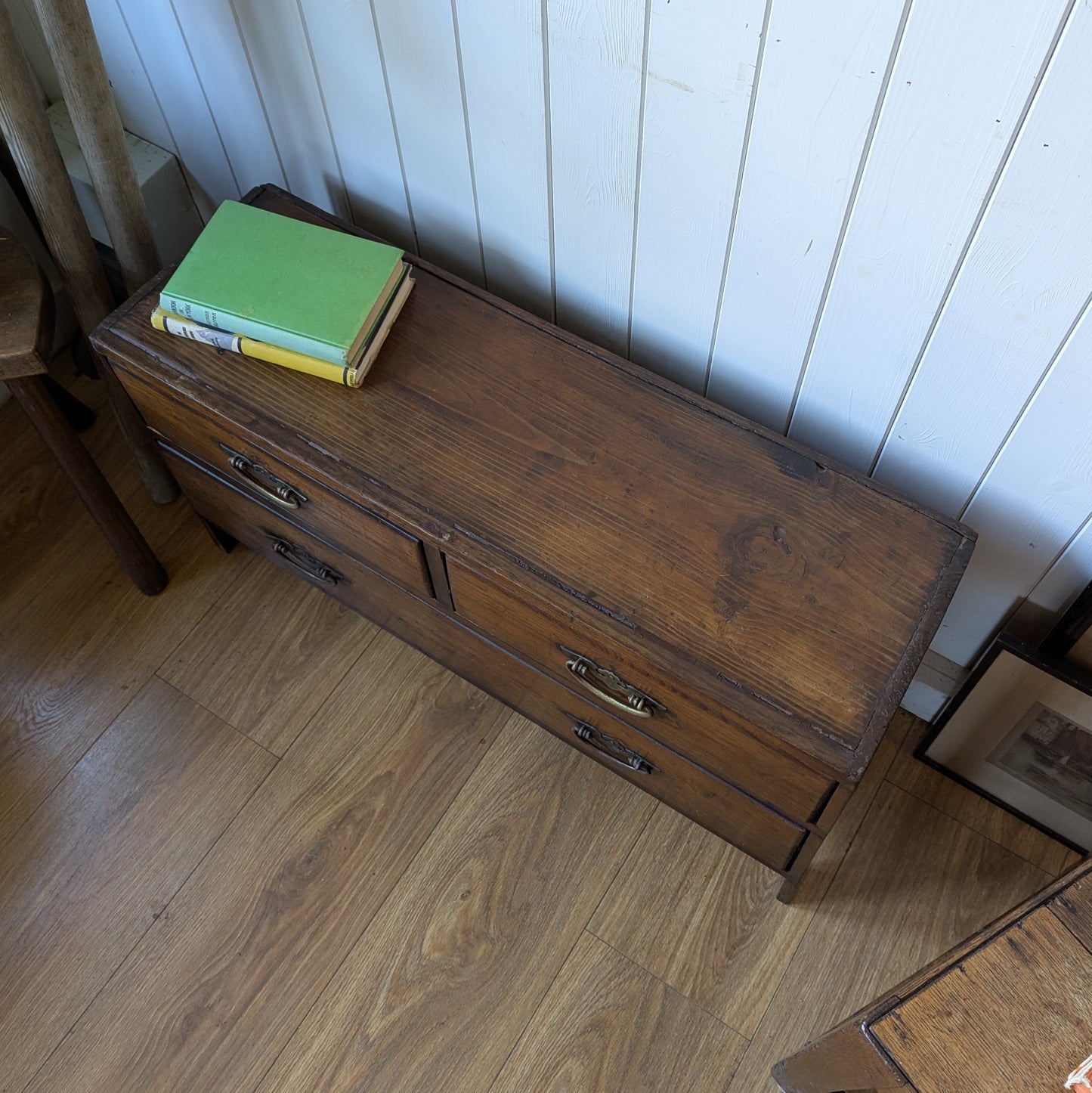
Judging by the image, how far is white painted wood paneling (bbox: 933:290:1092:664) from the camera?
33.5 inches

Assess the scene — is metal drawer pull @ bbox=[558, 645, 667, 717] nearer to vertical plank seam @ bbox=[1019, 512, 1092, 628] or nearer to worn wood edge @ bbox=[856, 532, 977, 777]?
worn wood edge @ bbox=[856, 532, 977, 777]

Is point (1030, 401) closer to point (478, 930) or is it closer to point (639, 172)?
point (639, 172)

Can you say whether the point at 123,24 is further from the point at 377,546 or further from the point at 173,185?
the point at 377,546

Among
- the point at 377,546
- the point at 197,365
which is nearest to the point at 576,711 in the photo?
the point at 377,546

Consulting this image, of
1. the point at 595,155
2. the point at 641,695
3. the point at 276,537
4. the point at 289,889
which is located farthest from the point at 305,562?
the point at 595,155

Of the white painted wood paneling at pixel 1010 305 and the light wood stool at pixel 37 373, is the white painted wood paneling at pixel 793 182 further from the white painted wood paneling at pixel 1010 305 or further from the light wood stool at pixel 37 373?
the light wood stool at pixel 37 373

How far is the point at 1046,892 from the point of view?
75 centimetres

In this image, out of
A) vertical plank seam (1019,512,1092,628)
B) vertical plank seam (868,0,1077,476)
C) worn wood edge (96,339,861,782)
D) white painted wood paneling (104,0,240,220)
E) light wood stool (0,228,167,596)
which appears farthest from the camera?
white painted wood paneling (104,0,240,220)

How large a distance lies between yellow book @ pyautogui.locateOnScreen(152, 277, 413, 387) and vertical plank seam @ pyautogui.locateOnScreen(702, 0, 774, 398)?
0.35 m

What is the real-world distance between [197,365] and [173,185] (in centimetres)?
50

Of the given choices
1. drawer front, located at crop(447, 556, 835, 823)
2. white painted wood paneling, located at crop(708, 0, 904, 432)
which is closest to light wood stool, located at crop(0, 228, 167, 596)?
drawer front, located at crop(447, 556, 835, 823)

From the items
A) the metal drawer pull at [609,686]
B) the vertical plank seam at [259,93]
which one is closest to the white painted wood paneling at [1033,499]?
the metal drawer pull at [609,686]

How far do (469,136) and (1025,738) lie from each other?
3.14 feet

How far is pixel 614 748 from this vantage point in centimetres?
115
